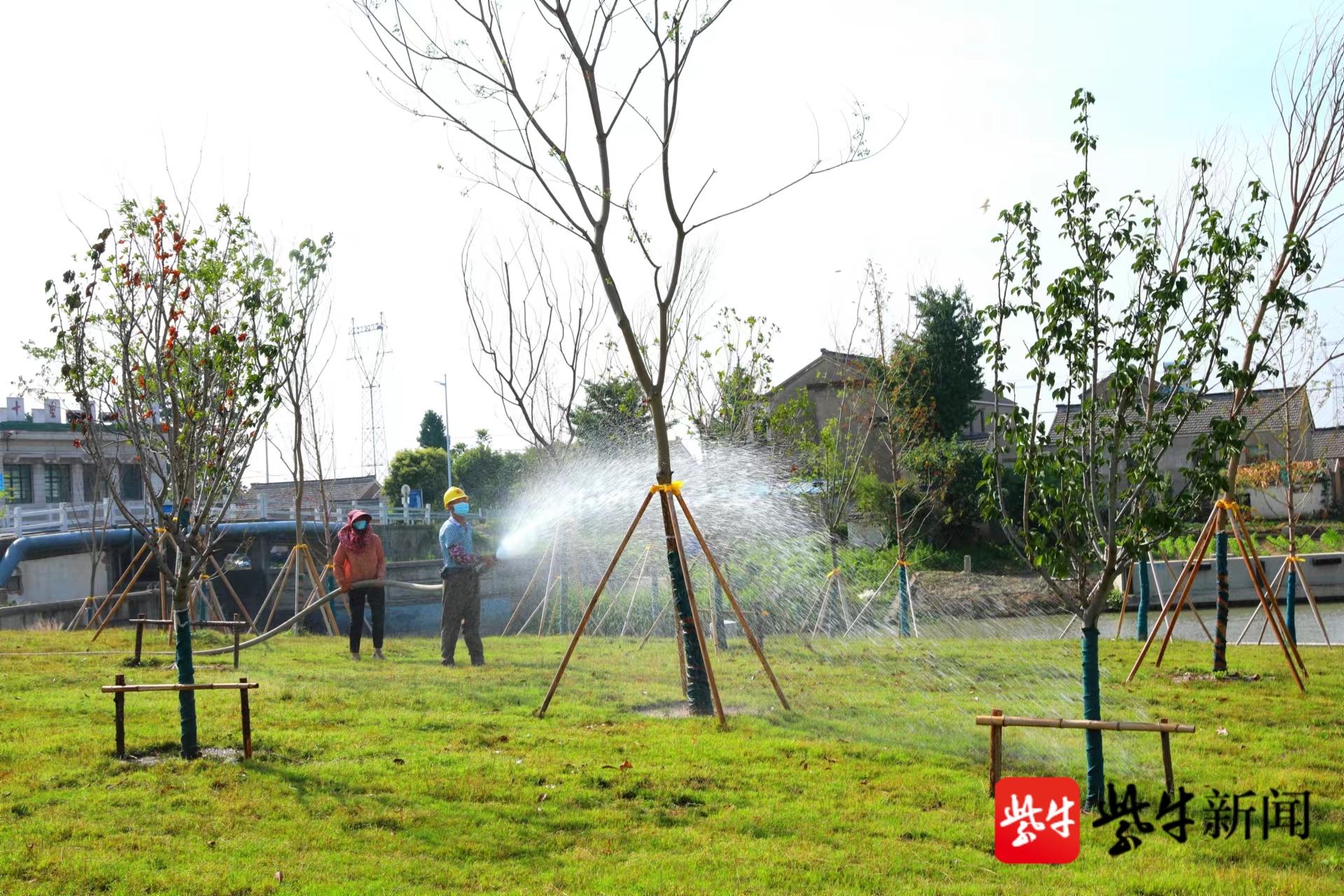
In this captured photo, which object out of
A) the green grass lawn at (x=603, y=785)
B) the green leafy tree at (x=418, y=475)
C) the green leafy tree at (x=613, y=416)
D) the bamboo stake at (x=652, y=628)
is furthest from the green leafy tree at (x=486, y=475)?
the green grass lawn at (x=603, y=785)

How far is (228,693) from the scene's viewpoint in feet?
33.1

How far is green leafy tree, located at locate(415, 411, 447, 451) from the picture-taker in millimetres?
58750

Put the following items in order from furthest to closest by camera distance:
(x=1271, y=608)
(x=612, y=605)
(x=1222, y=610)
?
1. (x=612, y=605)
2. (x=1222, y=610)
3. (x=1271, y=608)

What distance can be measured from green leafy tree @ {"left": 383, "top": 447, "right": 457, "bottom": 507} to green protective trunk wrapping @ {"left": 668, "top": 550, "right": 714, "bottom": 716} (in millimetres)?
38630

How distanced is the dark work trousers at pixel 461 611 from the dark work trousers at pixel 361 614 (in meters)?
1.16

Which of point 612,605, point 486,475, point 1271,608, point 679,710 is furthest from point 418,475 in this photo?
point 1271,608

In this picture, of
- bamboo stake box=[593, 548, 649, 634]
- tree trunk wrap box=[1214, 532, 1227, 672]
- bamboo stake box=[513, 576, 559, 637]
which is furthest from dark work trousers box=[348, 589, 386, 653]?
tree trunk wrap box=[1214, 532, 1227, 672]

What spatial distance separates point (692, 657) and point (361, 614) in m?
5.43

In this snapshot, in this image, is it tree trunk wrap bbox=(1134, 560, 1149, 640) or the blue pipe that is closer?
tree trunk wrap bbox=(1134, 560, 1149, 640)

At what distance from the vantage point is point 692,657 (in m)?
9.34

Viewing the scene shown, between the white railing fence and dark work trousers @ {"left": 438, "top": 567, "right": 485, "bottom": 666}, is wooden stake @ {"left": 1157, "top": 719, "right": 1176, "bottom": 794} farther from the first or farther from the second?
the white railing fence

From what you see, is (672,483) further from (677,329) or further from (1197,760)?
(677,329)

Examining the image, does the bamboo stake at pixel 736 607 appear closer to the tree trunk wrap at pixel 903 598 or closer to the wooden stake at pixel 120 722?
the wooden stake at pixel 120 722

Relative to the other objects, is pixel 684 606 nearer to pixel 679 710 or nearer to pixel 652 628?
pixel 679 710
